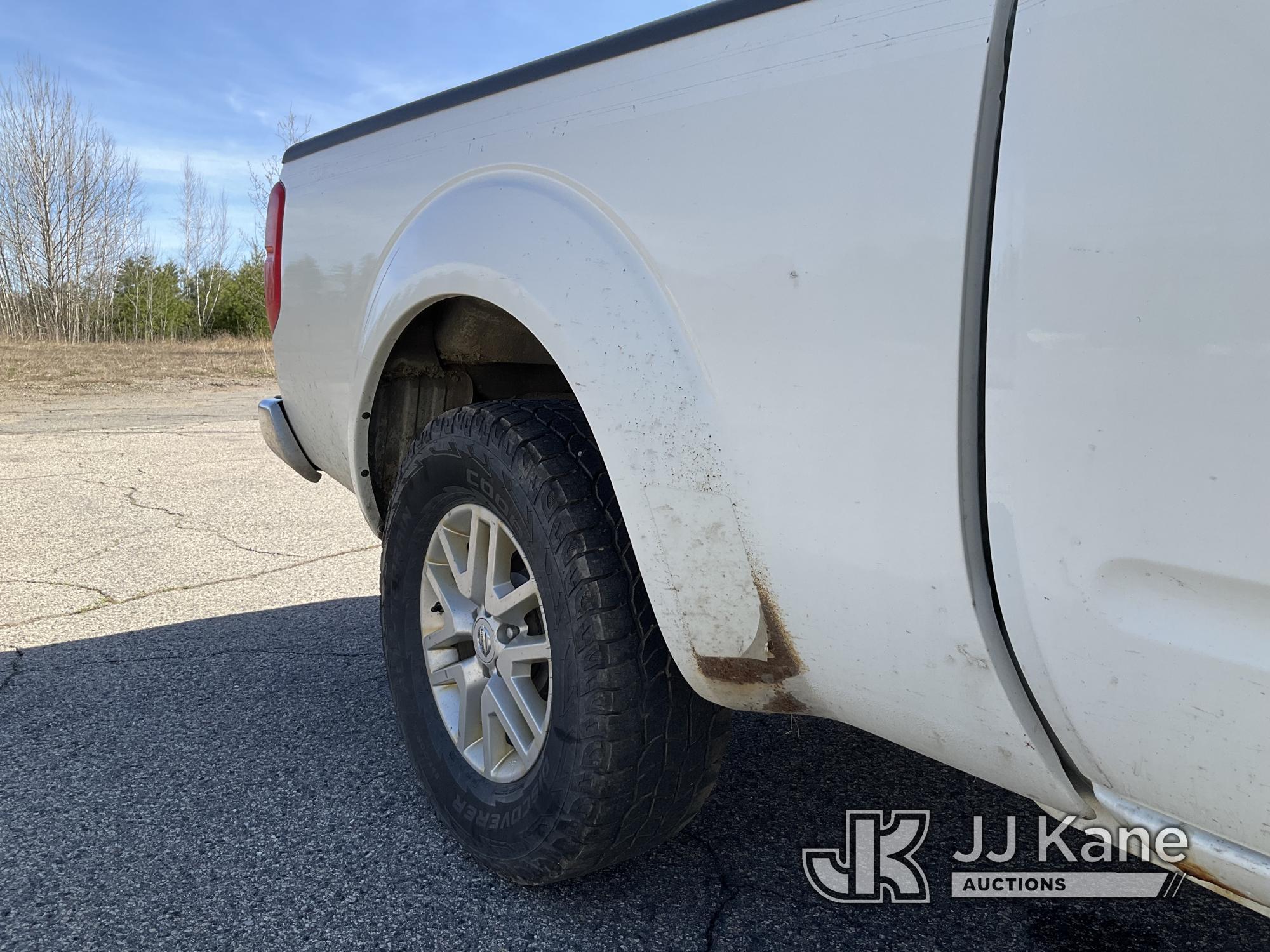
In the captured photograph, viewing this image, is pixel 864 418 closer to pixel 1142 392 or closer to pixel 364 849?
pixel 1142 392

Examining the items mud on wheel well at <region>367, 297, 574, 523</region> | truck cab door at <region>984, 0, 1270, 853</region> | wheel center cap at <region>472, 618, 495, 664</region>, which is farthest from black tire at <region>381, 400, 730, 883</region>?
truck cab door at <region>984, 0, 1270, 853</region>

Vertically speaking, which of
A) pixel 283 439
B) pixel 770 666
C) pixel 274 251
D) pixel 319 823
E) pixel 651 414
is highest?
pixel 274 251

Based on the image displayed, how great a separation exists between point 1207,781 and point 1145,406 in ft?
1.32

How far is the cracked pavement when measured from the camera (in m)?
1.86

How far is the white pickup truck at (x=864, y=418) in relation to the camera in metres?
0.95

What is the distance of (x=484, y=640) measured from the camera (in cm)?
203

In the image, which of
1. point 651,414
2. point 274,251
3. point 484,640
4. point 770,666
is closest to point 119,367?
point 274,251

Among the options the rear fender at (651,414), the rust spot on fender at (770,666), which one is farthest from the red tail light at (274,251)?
the rust spot on fender at (770,666)

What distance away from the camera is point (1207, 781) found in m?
1.02

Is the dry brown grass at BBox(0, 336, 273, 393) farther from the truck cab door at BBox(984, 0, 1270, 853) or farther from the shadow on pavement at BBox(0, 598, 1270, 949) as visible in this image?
the truck cab door at BBox(984, 0, 1270, 853)

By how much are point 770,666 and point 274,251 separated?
199cm

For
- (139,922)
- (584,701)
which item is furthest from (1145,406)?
(139,922)

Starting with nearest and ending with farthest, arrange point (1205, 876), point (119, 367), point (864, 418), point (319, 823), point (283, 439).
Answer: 1. point (1205, 876)
2. point (864, 418)
3. point (319, 823)
4. point (283, 439)
5. point (119, 367)

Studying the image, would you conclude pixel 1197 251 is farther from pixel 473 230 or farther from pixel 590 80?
pixel 473 230
